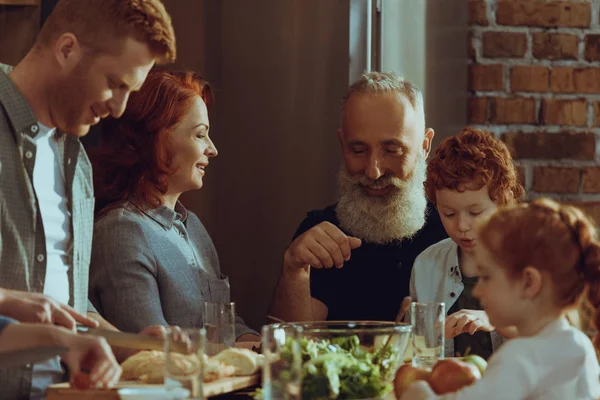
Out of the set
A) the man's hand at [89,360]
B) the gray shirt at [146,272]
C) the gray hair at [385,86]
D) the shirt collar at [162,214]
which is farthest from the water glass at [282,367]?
the gray hair at [385,86]

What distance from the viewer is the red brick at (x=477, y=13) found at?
9.61 feet

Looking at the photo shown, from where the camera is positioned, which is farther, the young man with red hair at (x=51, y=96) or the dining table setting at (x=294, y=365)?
the young man with red hair at (x=51, y=96)

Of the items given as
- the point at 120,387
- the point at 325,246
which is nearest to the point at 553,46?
the point at 325,246

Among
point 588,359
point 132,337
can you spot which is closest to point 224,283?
point 132,337

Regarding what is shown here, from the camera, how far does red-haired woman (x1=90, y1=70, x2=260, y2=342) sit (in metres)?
2.16

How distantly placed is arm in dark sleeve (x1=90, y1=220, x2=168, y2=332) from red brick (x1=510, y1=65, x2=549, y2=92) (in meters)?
1.29

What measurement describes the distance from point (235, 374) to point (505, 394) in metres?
0.52

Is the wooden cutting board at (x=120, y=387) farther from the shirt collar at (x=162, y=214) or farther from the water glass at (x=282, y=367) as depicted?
the shirt collar at (x=162, y=214)

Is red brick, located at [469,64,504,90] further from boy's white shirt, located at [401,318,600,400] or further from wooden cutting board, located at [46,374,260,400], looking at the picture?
boy's white shirt, located at [401,318,600,400]

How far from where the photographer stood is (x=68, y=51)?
1.66 m

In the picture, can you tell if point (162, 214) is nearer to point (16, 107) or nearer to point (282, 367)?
point (16, 107)

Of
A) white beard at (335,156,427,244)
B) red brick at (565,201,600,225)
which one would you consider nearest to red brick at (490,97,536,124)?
red brick at (565,201,600,225)

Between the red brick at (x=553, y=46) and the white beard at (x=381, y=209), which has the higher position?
the red brick at (x=553, y=46)

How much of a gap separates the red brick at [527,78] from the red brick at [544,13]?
5.3 inches
